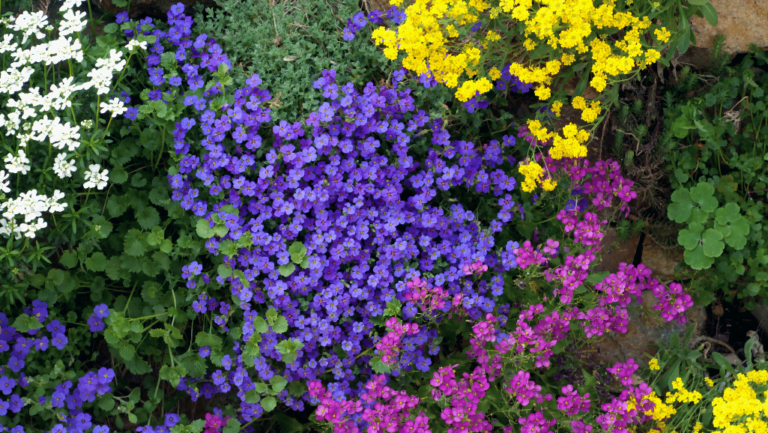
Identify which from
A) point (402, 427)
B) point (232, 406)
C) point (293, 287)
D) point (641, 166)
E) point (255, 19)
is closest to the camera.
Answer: point (402, 427)

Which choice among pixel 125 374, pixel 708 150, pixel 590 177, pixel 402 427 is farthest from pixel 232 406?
pixel 708 150

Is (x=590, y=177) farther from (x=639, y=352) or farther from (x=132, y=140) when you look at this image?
(x=132, y=140)

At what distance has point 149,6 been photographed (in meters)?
3.80

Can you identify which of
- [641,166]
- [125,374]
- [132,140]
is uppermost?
[132,140]

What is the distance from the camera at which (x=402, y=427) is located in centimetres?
299

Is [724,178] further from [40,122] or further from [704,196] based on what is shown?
[40,122]

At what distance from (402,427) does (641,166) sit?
2.27 meters

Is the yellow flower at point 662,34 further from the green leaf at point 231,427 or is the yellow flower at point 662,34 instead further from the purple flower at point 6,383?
the purple flower at point 6,383

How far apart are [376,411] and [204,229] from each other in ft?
4.04

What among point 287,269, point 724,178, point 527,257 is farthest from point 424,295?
point 724,178

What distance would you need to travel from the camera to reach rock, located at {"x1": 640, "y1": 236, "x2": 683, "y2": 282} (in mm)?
4082

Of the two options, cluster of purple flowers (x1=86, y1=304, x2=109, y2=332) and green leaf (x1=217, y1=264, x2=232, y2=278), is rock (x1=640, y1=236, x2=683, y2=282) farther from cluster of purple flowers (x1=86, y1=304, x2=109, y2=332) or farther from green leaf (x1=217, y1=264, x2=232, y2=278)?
cluster of purple flowers (x1=86, y1=304, x2=109, y2=332)

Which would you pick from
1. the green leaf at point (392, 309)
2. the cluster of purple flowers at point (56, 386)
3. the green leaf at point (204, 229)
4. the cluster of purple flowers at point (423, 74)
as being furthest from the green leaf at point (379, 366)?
the cluster of purple flowers at point (423, 74)

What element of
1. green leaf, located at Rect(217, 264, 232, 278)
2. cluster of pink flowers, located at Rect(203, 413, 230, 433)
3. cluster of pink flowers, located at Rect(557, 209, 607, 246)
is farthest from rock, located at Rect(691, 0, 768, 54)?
cluster of pink flowers, located at Rect(203, 413, 230, 433)
